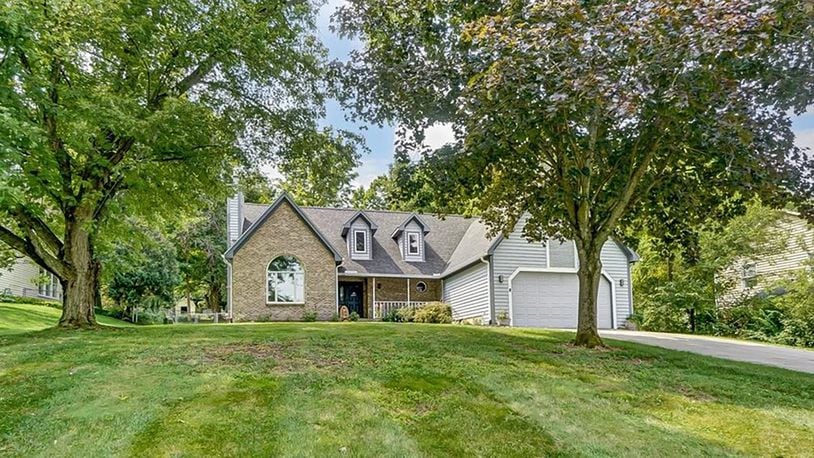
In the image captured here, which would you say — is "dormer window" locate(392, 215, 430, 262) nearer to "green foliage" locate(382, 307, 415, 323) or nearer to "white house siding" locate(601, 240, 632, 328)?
"green foliage" locate(382, 307, 415, 323)

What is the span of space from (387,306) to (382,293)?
776 millimetres

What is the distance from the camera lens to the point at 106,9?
33.2 feet

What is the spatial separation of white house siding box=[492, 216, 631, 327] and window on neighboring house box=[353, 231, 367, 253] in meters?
6.57

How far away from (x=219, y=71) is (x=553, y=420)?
Answer: 11.4m

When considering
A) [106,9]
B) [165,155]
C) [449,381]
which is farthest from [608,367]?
[106,9]

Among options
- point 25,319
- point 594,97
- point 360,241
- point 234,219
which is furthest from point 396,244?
point 594,97

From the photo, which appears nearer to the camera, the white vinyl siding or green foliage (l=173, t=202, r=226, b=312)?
the white vinyl siding

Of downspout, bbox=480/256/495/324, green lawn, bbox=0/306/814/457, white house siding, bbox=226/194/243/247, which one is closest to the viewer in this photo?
green lawn, bbox=0/306/814/457

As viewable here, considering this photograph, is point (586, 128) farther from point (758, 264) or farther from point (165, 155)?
point (758, 264)

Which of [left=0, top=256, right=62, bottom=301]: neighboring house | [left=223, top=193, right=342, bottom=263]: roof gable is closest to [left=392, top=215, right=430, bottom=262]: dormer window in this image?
[left=223, top=193, right=342, bottom=263]: roof gable

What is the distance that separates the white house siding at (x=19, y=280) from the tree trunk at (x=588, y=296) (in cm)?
2592

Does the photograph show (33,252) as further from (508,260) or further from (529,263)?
(529,263)

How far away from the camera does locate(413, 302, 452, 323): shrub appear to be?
2105cm

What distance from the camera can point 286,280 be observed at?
21344mm
